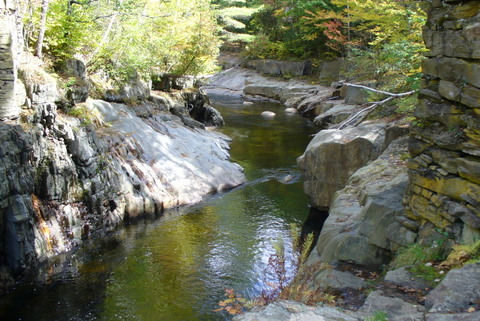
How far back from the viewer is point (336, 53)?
117ft

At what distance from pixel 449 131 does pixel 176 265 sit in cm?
643

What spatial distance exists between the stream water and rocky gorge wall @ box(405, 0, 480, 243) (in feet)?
13.0

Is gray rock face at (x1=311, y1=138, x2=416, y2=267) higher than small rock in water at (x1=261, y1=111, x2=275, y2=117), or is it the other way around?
small rock in water at (x1=261, y1=111, x2=275, y2=117)

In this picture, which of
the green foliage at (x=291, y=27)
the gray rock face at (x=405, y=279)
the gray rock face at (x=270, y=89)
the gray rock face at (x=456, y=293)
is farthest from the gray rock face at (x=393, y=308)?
the green foliage at (x=291, y=27)

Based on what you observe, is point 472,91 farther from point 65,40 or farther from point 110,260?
point 65,40

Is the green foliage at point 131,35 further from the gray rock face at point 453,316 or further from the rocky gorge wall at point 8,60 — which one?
the gray rock face at point 453,316

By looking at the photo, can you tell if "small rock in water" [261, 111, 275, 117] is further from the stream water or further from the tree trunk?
the tree trunk

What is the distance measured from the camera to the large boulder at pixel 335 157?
12.2 meters

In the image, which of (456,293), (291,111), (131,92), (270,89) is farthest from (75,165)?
(270,89)

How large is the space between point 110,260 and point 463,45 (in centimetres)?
842

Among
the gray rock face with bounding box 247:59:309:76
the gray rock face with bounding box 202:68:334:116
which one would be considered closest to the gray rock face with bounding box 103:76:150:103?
the gray rock face with bounding box 202:68:334:116

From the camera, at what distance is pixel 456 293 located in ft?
15.5

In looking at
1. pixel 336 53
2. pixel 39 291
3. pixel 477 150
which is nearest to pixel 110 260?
pixel 39 291

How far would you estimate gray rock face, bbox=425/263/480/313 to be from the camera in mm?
4539
